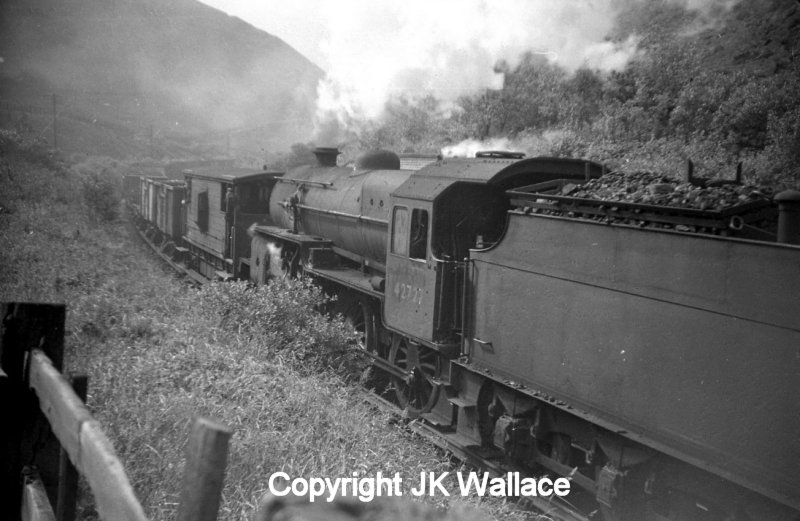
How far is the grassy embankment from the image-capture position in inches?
182

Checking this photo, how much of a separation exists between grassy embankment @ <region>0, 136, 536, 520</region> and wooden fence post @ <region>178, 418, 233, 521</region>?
0.64 metres

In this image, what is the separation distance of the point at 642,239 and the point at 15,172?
1366cm

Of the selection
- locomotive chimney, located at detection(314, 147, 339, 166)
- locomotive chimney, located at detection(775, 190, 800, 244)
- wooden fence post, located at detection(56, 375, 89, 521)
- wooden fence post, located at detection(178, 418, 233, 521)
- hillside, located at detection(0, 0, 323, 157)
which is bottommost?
wooden fence post, located at detection(56, 375, 89, 521)

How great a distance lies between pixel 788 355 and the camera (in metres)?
3.71

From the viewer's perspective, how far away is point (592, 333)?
5.04m

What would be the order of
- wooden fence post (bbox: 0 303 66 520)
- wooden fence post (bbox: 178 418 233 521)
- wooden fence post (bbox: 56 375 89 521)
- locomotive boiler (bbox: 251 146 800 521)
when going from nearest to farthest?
wooden fence post (bbox: 178 418 233 521), wooden fence post (bbox: 56 375 89 521), wooden fence post (bbox: 0 303 66 520), locomotive boiler (bbox: 251 146 800 521)

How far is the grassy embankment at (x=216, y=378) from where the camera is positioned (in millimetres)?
4621

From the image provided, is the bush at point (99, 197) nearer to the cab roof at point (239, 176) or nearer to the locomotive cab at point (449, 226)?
the cab roof at point (239, 176)

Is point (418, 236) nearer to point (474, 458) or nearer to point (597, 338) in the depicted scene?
point (474, 458)

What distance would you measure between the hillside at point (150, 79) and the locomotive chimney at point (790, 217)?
11.7 metres

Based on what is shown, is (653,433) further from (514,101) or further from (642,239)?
(514,101)

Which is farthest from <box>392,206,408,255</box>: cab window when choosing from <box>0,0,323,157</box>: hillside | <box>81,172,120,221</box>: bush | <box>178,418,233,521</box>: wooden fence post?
<box>81,172,120,221</box>: bush

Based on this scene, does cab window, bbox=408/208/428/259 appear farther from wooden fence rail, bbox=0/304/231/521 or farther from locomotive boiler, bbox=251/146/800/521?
wooden fence rail, bbox=0/304/231/521

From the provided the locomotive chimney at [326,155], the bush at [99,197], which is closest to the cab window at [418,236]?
the locomotive chimney at [326,155]
